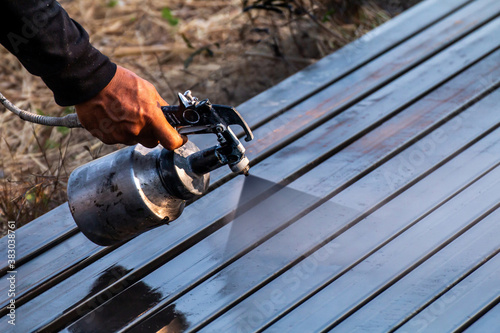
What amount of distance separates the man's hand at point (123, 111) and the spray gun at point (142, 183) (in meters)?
0.06

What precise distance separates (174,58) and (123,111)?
268 cm

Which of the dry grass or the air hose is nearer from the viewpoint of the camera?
the air hose

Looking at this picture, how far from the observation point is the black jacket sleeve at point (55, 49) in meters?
1.65

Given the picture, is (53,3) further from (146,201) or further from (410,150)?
(410,150)

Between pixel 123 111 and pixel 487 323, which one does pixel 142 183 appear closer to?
pixel 123 111

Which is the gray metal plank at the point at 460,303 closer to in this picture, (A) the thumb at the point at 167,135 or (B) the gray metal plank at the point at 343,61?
(A) the thumb at the point at 167,135

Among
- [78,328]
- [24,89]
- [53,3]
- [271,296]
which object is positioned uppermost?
[53,3]

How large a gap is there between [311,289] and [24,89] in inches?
112

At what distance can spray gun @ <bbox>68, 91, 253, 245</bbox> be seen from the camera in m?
1.83

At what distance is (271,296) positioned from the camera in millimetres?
1866

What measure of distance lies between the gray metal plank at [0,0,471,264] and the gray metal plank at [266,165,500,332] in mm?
894

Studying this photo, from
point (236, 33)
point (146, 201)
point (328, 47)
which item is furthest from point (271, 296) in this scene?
point (236, 33)

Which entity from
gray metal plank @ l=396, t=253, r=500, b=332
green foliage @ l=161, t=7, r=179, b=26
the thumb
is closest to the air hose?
the thumb

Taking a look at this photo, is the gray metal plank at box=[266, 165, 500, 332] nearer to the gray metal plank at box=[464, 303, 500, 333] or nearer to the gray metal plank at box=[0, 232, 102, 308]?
the gray metal plank at box=[464, 303, 500, 333]
